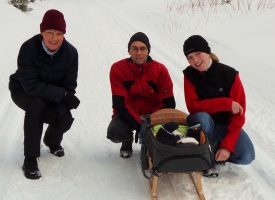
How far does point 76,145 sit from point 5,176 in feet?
2.94

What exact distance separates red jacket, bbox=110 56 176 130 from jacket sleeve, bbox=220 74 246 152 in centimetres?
61

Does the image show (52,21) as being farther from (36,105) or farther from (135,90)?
(135,90)

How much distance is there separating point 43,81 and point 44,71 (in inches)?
4.3

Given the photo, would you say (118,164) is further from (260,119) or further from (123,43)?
(123,43)

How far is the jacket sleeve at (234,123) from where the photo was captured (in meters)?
3.02

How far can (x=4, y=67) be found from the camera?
20.7 feet

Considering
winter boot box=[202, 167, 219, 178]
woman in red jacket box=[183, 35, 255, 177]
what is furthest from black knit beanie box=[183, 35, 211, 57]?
winter boot box=[202, 167, 219, 178]

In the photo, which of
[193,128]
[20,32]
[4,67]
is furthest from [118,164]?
[20,32]

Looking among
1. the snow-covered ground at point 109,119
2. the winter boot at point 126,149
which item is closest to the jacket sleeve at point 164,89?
the winter boot at point 126,149

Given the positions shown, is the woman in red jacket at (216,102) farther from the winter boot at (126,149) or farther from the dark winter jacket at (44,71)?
the dark winter jacket at (44,71)

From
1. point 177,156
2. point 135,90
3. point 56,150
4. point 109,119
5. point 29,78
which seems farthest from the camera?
point 109,119

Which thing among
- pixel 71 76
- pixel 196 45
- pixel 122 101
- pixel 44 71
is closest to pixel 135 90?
pixel 122 101

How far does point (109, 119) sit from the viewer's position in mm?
4590

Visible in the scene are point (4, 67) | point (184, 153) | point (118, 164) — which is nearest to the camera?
point (184, 153)
